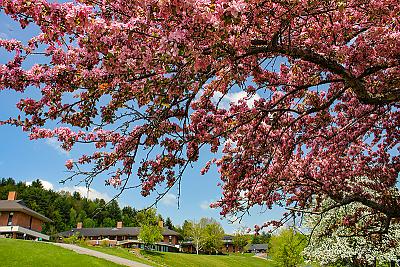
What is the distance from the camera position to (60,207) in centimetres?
11544

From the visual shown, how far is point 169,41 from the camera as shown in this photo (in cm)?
360

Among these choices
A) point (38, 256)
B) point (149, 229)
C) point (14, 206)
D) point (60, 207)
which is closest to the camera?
point (38, 256)

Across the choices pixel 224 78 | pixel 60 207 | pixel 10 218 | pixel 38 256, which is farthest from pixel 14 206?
pixel 60 207

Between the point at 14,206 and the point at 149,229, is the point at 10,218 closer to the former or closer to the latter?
the point at 14,206

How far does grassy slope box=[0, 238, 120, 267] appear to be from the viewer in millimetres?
24328

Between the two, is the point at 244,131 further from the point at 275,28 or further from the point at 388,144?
the point at 388,144

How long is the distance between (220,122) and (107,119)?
88.1 inches

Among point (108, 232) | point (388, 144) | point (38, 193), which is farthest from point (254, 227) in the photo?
point (38, 193)

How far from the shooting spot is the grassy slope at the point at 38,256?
958 inches

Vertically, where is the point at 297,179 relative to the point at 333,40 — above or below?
below

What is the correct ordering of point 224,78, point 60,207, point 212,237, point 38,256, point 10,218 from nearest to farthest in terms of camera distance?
point 224,78, point 38,256, point 10,218, point 212,237, point 60,207

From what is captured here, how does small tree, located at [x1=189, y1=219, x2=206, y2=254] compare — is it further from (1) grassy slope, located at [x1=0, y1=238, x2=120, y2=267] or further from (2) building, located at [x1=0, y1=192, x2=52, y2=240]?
(1) grassy slope, located at [x1=0, y1=238, x2=120, y2=267]

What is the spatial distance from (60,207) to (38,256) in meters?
95.6

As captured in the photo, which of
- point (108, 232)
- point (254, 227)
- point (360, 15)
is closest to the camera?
point (360, 15)
